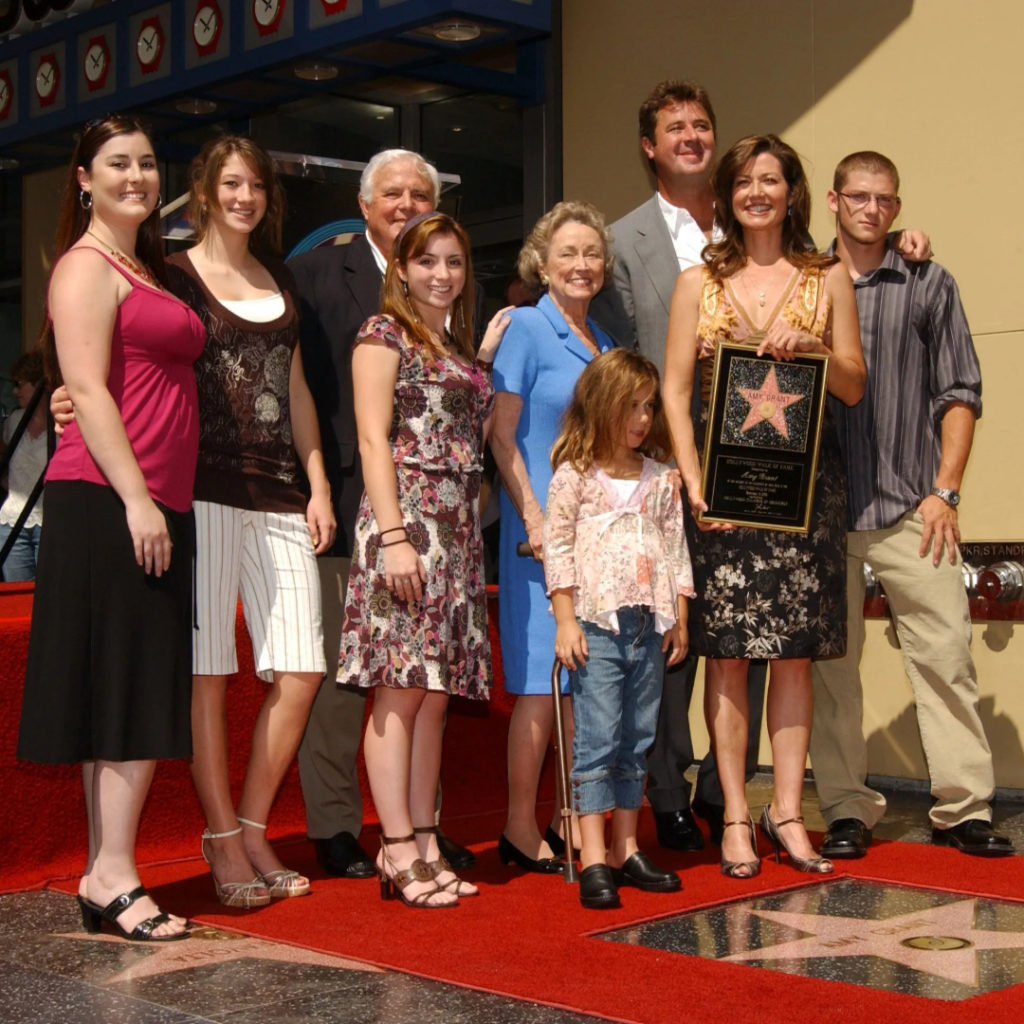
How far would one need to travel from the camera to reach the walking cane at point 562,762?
168 inches

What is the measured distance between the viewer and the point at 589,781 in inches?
163

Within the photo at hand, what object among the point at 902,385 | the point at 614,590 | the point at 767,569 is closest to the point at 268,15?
the point at 902,385

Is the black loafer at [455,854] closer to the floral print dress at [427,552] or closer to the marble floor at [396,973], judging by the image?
the floral print dress at [427,552]

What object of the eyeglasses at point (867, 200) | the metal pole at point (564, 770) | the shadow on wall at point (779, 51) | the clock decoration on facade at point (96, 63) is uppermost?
the clock decoration on facade at point (96, 63)

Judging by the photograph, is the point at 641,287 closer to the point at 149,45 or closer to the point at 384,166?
the point at 384,166

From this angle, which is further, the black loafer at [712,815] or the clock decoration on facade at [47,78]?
the clock decoration on facade at [47,78]

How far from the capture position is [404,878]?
407 cm

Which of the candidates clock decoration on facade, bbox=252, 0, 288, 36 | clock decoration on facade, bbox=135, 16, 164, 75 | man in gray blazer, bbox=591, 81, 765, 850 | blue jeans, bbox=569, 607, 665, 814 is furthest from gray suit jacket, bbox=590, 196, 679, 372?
clock decoration on facade, bbox=135, 16, 164, 75

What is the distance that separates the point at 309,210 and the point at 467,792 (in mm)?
3191

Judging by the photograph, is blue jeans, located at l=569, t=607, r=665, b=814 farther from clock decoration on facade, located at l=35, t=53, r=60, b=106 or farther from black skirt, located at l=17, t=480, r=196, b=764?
clock decoration on facade, located at l=35, t=53, r=60, b=106

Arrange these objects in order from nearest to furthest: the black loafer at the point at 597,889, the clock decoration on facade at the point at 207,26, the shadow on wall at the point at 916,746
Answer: the black loafer at the point at 597,889, the shadow on wall at the point at 916,746, the clock decoration on facade at the point at 207,26

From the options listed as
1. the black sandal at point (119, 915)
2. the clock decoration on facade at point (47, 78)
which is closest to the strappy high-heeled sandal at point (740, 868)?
the black sandal at point (119, 915)

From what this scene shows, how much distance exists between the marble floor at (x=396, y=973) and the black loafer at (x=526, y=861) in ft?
2.09

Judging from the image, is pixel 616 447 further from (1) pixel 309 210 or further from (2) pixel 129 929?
(1) pixel 309 210
